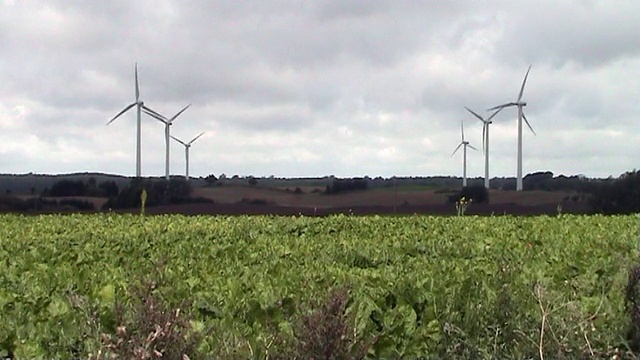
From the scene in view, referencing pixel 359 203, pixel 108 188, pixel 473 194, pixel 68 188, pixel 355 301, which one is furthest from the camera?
pixel 473 194

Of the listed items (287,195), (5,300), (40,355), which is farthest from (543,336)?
(287,195)

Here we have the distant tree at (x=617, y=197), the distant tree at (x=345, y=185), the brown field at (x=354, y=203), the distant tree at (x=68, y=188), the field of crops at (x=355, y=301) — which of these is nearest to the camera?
the field of crops at (x=355, y=301)

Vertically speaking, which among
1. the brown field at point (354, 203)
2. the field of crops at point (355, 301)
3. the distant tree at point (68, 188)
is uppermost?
the distant tree at point (68, 188)

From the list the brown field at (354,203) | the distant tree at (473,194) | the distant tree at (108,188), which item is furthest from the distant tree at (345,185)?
the distant tree at (108,188)

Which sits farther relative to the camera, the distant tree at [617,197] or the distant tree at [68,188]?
the distant tree at [617,197]

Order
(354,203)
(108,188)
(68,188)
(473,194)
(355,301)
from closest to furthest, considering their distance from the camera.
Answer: (355,301), (68,188), (108,188), (354,203), (473,194)

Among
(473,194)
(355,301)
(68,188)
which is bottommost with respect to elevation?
(355,301)

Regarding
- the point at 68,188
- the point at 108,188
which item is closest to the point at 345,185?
the point at 108,188

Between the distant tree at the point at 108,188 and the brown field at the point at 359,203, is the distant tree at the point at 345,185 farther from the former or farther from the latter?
the distant tree at the point at 108,188

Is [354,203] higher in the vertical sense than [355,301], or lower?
higher

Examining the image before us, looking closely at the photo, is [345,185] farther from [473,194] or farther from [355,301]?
[355,301]

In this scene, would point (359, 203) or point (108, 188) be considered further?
point (359, 203)

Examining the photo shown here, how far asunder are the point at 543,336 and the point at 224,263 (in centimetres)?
271

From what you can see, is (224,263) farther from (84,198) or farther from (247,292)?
(84,198)
